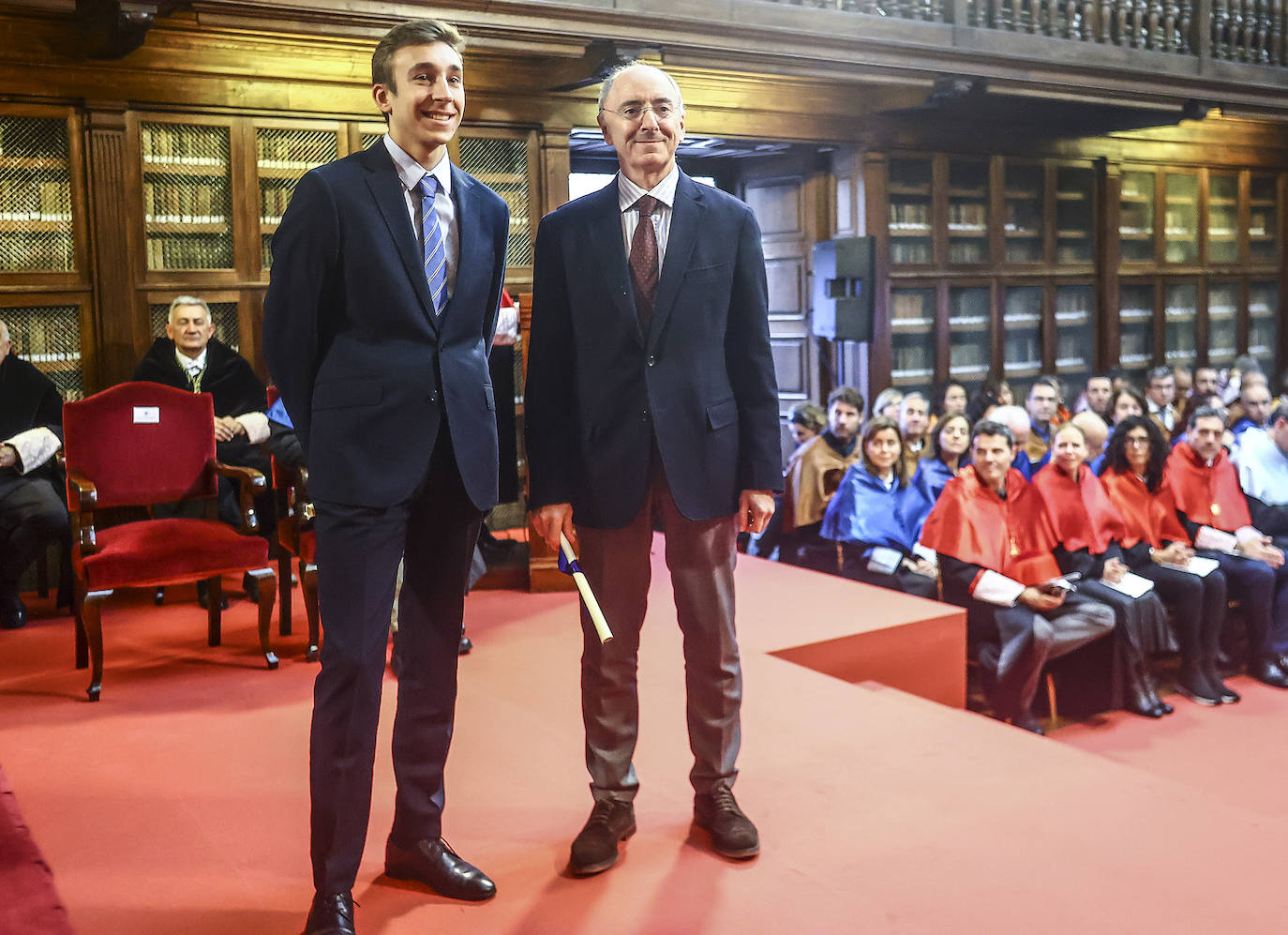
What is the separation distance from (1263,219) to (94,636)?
32.2 feet

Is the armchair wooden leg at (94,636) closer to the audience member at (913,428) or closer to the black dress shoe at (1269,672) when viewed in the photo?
the audience member at (913,428)

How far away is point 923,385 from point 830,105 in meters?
2.00

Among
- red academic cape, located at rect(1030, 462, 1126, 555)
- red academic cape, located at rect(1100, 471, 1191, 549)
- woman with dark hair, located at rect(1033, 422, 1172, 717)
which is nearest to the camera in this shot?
woman with dark hair, located at rect(1033, 422, 1172, 717)

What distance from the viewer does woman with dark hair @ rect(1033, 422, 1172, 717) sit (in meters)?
4.86

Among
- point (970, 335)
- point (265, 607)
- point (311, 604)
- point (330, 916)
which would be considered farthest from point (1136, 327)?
point (330, 916)

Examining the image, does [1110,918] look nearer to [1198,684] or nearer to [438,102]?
[438,102]

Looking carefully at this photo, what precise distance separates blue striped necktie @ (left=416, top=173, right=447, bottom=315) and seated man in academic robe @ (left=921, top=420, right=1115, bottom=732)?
3205mm

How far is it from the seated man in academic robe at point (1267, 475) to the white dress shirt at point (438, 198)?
519 cm

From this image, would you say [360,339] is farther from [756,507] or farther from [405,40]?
[756,507]

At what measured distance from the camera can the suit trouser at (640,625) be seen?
2.26 metres

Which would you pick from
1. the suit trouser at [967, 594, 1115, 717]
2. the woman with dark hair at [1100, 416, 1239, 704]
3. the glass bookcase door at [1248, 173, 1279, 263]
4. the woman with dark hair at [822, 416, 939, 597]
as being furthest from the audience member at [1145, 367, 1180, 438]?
the suit trouser at [967, 594, 1115, 717]

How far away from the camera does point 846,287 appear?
7477mm

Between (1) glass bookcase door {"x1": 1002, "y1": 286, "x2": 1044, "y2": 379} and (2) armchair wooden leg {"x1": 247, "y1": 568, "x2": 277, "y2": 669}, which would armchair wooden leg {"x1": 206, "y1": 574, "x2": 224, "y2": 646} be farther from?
(1) glass bookcase door {"x1": 1002, "y1": 286, "x2": 1044, "y2": 379}

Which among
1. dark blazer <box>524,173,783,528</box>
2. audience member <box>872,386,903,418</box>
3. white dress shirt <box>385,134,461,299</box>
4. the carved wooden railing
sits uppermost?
the carved wooden railing
